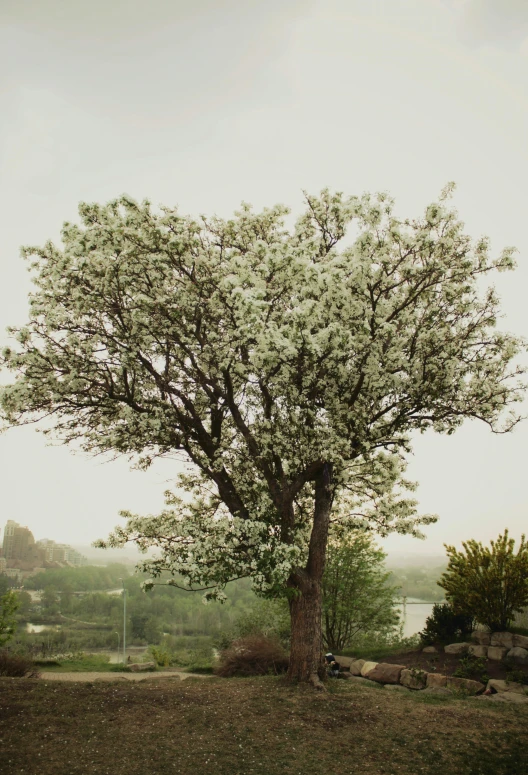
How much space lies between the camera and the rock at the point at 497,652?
1609 cm

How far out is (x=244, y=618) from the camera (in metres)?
26.4

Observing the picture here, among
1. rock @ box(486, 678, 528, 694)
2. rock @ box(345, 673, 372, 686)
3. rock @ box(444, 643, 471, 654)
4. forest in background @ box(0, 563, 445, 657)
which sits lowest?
forest in background @ box(0, 563, 445, 657)

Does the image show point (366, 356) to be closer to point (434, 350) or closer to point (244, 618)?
point (434, 350)

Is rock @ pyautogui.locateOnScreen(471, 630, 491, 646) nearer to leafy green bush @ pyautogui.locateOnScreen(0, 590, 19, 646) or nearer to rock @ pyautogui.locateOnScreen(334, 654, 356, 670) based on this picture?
rock @ pyautogui.locateOnScreen(334, 654, 356, 670)

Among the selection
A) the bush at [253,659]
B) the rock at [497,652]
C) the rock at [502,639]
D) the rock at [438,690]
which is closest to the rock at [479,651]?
the rock at [497,652]

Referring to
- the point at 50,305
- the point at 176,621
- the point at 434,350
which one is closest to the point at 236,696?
the point at 434,350

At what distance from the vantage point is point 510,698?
1291 centimetres

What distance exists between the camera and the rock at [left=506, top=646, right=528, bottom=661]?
15.7 metres

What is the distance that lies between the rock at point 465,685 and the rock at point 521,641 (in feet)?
9.87

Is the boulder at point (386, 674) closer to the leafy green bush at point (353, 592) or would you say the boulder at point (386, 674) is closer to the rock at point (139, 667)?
the leafy green bush at point (353, 592)

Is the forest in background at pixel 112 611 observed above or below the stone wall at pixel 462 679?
below

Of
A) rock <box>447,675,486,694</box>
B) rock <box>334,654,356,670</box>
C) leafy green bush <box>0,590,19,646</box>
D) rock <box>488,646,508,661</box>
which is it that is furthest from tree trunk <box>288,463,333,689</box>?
leafy green bush <box>0,590,19,646</box>

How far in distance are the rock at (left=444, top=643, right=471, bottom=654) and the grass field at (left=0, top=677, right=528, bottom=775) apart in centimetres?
463

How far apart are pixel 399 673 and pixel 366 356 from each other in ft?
32.3
